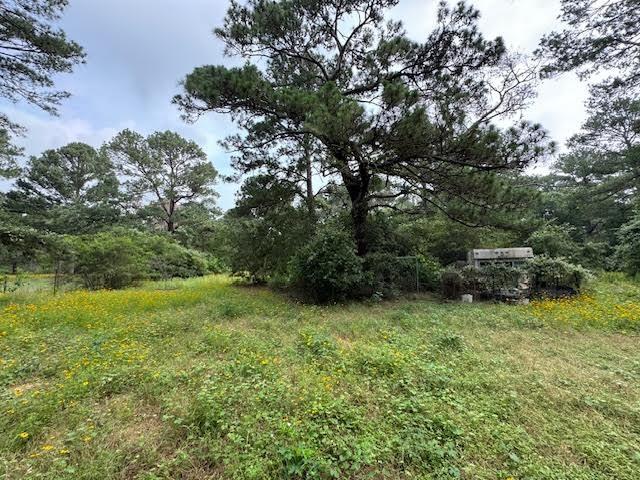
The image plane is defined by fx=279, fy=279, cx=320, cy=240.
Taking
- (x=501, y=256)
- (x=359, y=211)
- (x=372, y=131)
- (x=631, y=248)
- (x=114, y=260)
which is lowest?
(x=114, y=260)

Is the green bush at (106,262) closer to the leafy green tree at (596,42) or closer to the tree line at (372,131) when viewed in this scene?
the tree line at (372,131)

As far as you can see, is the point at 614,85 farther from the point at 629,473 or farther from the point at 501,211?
the point at 629,473

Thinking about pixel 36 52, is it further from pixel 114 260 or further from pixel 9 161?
pixel 9 161

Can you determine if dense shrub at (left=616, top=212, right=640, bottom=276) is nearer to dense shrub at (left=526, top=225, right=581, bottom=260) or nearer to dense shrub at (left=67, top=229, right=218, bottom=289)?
dense shrub at (left=526, top=225, right=581, bottom=260)

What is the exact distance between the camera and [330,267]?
Answer: 23.2ft

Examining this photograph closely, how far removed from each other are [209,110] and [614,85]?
9186mm

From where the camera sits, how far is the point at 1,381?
269 cm

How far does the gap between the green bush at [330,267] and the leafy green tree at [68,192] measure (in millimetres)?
16739

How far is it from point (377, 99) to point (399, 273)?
486 cm

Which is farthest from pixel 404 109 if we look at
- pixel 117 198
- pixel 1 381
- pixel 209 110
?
pixel 117 198

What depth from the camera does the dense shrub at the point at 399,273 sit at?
25.9 ft

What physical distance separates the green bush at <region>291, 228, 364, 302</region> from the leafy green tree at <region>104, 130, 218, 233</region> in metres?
16.1

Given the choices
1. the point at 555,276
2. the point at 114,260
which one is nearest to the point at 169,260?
the point at 114,260

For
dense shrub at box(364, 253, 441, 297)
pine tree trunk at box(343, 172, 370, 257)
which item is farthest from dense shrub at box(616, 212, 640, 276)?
pine tree trunk at box(343, 172, 370, 257)
